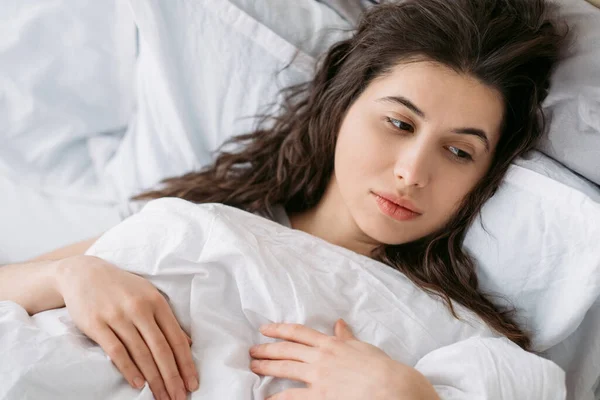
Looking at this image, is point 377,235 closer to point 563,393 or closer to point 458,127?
point 458,127

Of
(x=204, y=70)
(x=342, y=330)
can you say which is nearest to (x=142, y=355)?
(x=342, y=330)

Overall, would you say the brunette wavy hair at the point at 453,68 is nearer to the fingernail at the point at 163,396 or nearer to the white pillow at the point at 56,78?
the white pillow at the point at 56,78

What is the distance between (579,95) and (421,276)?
39cm

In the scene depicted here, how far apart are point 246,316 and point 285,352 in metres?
0.09

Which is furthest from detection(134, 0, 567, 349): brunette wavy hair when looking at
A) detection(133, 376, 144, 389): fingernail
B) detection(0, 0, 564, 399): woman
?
detection(133, 376, 144, 389): fingernail

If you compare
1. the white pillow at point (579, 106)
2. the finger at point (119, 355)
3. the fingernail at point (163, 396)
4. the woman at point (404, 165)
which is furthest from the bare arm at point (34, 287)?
the white pillow at point (579, 106)

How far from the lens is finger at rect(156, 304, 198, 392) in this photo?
994 mm

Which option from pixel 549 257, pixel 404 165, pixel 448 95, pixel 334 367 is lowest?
pixel 334 367

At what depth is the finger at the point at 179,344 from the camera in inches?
39.1

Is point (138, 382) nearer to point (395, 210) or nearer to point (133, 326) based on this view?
point (133, 326)

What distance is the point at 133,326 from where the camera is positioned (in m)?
1.02

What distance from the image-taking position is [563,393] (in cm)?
103

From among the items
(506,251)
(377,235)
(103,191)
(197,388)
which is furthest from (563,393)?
(103,191)

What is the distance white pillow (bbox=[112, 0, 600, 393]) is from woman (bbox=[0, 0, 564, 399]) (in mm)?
51
